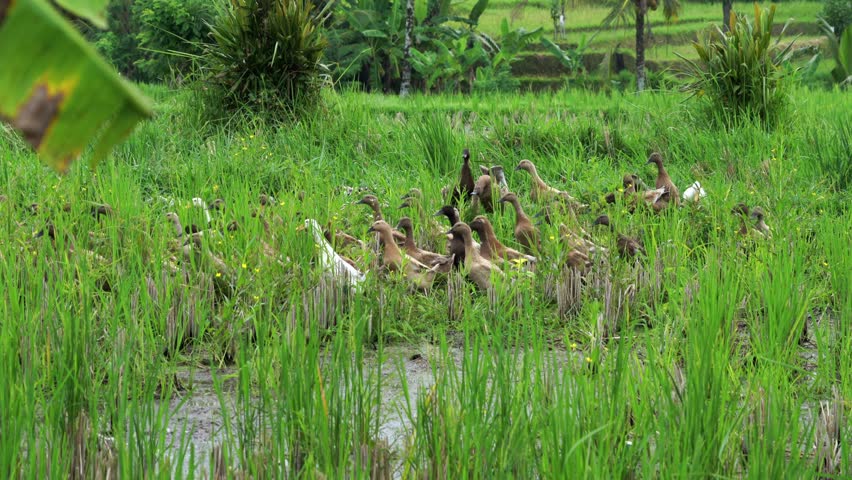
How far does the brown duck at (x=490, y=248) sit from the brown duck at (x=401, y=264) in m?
0.27

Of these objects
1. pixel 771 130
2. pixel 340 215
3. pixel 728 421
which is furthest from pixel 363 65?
pixel 728 421

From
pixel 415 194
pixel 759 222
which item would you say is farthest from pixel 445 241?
pixel 759 222

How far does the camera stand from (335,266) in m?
4.11

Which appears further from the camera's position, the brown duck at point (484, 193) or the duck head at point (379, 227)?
the brown duck at point (484, 193)

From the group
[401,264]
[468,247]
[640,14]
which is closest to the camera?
[401,264]

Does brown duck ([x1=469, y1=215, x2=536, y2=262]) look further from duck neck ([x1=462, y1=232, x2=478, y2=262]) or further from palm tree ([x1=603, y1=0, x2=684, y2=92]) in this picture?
palm tree ([x1=603, y1=0, x2=684, y2=92])

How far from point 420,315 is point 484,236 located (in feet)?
2.10

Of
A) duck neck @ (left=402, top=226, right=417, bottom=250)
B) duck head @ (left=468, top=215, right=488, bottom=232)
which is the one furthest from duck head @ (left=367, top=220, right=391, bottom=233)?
duck head @ (left=468, top=215, right=488, bottom=232)

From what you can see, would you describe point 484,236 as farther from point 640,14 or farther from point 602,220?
point 640,14

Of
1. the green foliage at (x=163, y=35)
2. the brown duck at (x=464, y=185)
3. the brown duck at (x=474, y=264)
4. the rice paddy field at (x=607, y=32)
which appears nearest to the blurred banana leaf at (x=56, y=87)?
the brown duck at (x=474, y=264)

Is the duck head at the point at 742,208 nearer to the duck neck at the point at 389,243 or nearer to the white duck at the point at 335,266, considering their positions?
the duck neck at the point at 389,243

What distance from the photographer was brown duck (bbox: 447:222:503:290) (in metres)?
→ 4.31

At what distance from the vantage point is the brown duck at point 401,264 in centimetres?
438

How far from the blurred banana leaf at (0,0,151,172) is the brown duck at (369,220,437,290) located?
336cm
